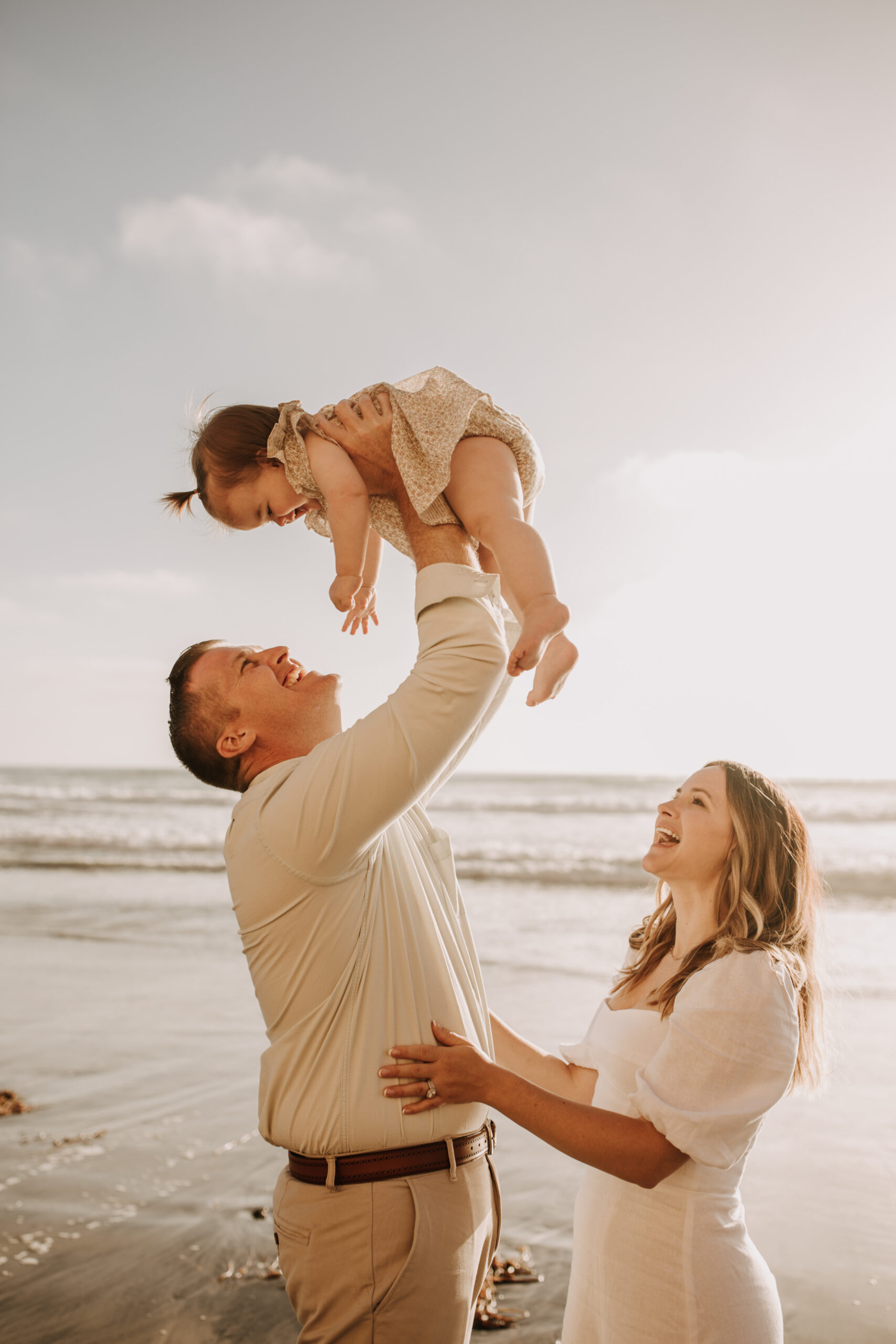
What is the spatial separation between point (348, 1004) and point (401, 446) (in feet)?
3.97

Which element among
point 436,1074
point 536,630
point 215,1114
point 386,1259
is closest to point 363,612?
point 536,630

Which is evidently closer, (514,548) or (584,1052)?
(514,548)

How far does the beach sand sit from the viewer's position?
3105 mm

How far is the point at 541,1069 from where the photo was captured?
244 cm

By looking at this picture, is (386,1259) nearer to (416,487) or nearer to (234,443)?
(416,487)

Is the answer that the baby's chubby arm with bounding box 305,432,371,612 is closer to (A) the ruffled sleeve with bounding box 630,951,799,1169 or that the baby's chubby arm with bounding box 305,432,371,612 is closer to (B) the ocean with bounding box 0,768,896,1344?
(A) the ruffled sleeve with bounding box 630,951,799,1169

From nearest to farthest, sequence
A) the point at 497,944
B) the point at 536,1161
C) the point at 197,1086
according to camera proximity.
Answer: the point at 536,1161 < the point at 197,1086 < the point at 497,944

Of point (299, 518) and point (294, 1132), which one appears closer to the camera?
point (294, 1132)

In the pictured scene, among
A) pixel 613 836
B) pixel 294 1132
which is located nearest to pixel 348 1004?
pixel 294 1132

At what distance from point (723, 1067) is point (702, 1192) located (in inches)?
14.4

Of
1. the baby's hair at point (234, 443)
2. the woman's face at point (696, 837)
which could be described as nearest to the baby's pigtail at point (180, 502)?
the baby's hair at point (234, 443)

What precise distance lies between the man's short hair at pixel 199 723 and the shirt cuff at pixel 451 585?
0.65 metres

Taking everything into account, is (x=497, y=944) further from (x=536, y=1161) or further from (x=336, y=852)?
(x=336, y=852)

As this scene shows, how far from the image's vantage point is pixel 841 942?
29.1 feet
